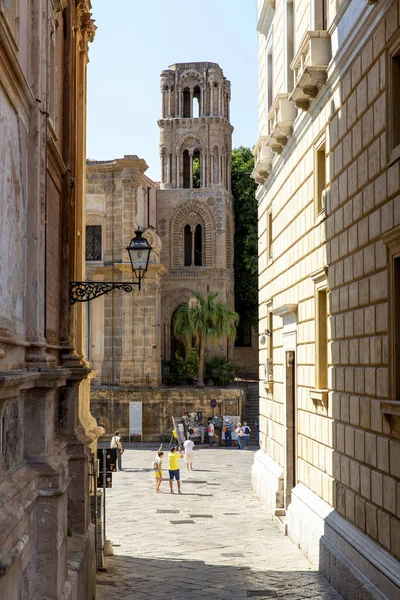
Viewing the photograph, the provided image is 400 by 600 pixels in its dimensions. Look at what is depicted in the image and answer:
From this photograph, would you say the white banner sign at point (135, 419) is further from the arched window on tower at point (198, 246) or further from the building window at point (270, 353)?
the building window at point (270, 353)

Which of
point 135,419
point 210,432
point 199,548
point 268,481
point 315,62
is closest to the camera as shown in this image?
point 315,62

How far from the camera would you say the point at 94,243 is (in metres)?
45.2

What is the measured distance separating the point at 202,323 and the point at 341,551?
33815 mm

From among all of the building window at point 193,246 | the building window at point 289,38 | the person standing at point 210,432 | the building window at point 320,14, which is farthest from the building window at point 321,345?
the building window at point 193,246

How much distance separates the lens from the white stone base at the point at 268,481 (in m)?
18.9

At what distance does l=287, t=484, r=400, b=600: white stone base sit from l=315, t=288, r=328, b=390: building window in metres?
1.86

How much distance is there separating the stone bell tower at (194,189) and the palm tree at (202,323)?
2746 millimetres

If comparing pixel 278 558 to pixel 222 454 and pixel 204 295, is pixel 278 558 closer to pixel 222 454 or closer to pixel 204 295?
pixel 222 454

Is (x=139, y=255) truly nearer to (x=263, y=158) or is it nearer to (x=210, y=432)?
(x=263, y=158)

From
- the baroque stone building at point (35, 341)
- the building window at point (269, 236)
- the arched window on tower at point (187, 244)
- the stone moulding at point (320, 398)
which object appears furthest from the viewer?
the arched window on tower at point (187, 244)

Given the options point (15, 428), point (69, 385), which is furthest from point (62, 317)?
point (15, 428)

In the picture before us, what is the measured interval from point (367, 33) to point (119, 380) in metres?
33.5

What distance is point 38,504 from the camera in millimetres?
7969

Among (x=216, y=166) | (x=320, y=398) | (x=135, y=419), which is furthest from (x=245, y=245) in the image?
(x=320, y=398)
